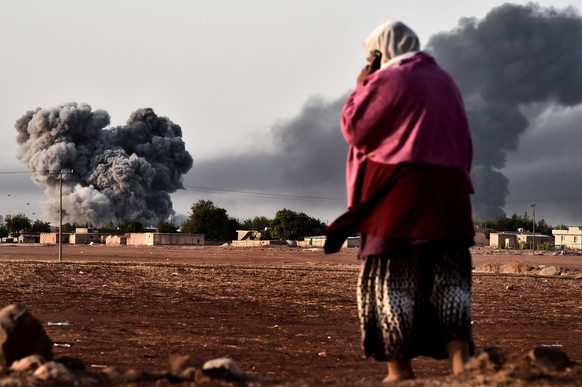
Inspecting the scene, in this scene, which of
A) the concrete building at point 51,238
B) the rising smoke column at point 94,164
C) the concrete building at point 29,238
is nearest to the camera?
the concrete building at point 51,238

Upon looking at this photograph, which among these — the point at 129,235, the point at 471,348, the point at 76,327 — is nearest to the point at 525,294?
the point at 76,327

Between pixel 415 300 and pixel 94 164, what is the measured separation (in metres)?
166

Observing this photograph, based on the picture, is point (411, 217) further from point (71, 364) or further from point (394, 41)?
point (71, 364)

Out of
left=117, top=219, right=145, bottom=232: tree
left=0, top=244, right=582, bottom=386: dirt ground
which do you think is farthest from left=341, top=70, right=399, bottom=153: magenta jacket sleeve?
left=117, top=219, right=145, bottom=232: tree

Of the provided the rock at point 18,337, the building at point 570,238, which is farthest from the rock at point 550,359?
the building at point 570,238

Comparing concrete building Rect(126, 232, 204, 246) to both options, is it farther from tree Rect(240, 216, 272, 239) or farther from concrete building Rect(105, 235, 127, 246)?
tree Rect(240, 216, 272, 239)

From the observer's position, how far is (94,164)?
167 meters

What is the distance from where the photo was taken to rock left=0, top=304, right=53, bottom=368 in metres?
5.64

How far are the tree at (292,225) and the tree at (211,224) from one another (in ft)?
28.9

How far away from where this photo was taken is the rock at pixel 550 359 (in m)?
4.93

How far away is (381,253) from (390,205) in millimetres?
259

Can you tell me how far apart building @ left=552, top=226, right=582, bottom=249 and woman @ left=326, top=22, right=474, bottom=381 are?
11675cm

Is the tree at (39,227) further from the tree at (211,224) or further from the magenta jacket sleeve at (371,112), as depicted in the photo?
the magenta jacket sleeve at (371,112)

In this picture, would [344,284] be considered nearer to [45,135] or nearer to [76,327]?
[76,327]
